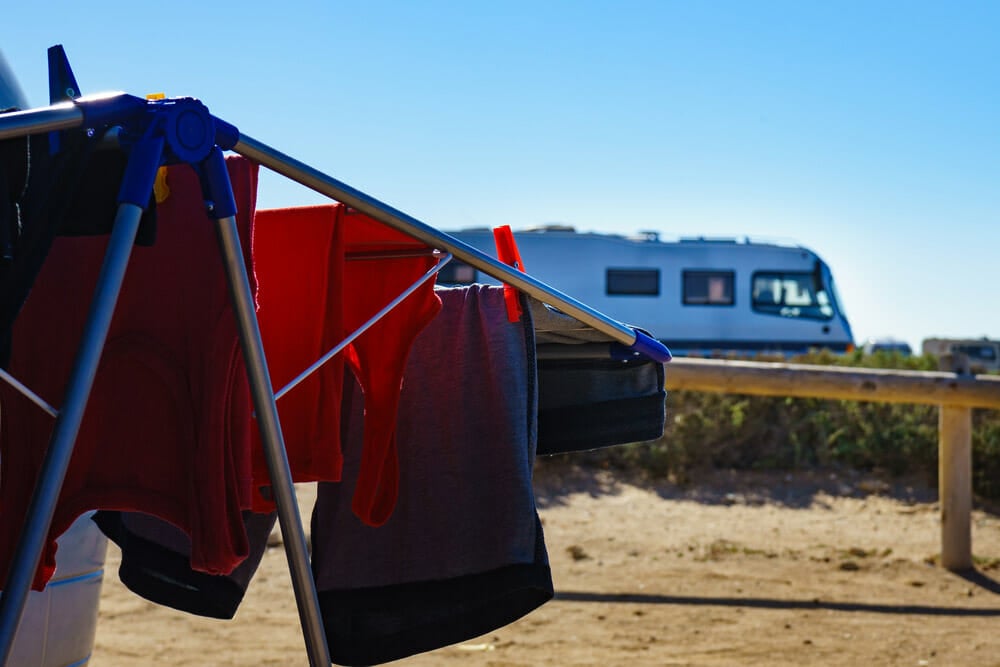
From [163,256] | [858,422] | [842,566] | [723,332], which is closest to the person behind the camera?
[163,256]

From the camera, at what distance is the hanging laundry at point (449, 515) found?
2.32 metres

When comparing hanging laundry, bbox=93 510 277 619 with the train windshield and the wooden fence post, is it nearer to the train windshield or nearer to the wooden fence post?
the wooden fence post

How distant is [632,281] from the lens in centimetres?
1855

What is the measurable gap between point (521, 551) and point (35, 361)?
41.1 inches

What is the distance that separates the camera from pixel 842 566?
632 centimetres

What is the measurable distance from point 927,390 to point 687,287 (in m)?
12.5

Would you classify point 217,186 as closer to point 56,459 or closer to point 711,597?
point 56,459

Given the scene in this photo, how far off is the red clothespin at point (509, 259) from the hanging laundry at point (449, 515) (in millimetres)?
26

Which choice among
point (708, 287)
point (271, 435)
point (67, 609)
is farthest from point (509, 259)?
point (708, 287)

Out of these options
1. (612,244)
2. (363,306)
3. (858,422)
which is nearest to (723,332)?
(612,244)

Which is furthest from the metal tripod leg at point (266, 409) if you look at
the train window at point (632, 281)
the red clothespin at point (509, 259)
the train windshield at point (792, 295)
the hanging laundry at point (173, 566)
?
the train windshield at point (792, 295)

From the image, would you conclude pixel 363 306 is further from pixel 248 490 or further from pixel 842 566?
pixel 842 566

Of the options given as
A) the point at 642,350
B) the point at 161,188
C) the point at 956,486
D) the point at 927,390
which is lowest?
the point at 956,486

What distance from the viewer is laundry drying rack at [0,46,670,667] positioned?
1604mm
